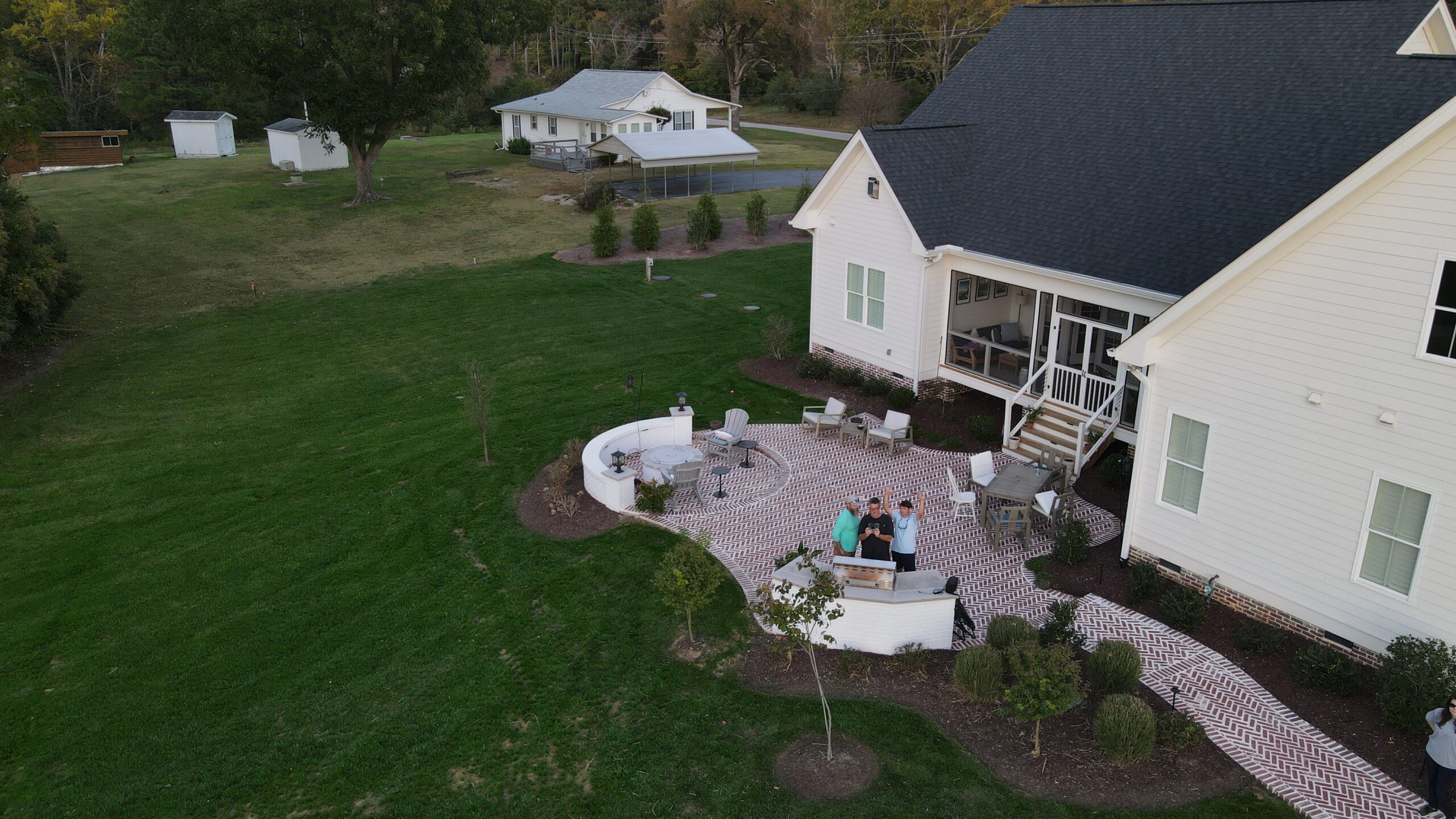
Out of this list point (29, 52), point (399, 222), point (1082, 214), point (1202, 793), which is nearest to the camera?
point (1202, 793)

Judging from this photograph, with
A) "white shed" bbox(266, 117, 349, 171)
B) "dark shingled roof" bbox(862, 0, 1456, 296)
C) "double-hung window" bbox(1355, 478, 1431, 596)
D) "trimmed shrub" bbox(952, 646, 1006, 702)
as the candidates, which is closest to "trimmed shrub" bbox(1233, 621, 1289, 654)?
"double-hung window" bbox(1355, 478, 1431, 596)

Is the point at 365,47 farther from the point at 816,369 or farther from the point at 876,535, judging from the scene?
the point at 876,535

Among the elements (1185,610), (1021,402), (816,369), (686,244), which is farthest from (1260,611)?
(686,244)

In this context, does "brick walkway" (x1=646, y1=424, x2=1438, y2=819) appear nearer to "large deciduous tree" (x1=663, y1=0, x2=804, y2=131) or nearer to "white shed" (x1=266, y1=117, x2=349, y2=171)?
"white shed" (x1=266, y1=117, x2=349, y2=171)

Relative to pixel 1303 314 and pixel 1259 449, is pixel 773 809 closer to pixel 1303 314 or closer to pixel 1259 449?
pixel 1259 449

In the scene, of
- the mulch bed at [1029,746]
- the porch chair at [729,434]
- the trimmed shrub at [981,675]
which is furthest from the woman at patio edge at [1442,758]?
the porch chair at [729,434]

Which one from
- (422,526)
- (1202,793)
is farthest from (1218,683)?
(422,526)

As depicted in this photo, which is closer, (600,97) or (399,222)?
(399,222)
